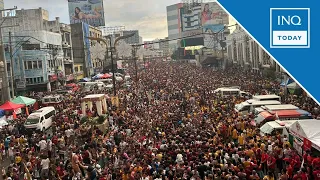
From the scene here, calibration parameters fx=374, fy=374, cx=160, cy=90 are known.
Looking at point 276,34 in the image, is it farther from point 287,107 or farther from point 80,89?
point 80,89

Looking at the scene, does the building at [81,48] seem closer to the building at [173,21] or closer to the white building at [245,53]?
the white building at [245,53]

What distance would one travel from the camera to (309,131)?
11656 mm

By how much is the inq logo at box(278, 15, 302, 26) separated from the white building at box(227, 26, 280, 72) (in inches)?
1301

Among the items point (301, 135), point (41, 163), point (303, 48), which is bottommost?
point (41, 163)

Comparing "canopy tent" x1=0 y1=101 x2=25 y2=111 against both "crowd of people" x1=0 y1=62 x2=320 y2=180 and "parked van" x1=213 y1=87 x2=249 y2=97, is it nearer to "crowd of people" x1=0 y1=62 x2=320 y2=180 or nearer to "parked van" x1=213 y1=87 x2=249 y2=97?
"crowd of people" x1=0 y1=62 x2=320 y2=180

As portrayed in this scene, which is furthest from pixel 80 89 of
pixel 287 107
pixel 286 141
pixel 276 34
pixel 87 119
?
pixel 276 34

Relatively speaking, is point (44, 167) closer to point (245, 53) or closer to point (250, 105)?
point (250, 105)

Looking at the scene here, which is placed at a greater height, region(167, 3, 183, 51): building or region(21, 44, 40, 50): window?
region(167, 3, 183, 51): building

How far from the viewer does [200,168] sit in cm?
1048

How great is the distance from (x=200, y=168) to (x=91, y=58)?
53.7 m

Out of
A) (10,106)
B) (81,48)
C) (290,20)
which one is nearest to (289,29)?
(290,20)

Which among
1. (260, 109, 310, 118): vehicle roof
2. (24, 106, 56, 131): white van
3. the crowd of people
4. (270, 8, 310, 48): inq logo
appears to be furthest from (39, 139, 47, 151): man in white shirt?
(270, 8, 310, 48): inq logo

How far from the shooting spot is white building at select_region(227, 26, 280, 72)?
134 ft

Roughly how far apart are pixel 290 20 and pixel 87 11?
71.5 m
